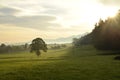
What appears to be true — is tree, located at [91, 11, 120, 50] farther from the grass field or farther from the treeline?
the grass field

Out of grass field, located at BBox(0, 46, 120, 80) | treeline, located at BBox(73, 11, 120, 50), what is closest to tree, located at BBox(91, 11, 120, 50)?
treeline, located at BBox(73, 11, 120, 50)

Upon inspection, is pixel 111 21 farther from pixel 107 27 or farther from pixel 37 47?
pixel 37 47

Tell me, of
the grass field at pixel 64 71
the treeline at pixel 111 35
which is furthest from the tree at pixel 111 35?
the grass field at pixel 64 71

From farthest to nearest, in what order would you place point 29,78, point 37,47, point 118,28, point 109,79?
point 118,28 < point 37,47 < point 29,78 < point 109,79

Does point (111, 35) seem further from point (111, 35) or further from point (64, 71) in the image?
point (64, 71)

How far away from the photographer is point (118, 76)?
39.2 metres

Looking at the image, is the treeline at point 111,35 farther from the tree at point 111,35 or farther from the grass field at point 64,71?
the grass field at point 64,71

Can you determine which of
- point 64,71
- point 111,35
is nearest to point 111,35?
point 111,35

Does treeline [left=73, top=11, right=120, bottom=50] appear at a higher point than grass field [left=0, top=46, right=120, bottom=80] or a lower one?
higher

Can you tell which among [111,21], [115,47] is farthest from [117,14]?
[115,47]

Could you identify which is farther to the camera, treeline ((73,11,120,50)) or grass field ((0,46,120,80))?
treeline ((73,11,120,50))

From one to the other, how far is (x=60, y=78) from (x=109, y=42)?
102 metres

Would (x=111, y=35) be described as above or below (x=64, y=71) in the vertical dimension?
above

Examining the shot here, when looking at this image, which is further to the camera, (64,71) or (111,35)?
(111,35)
